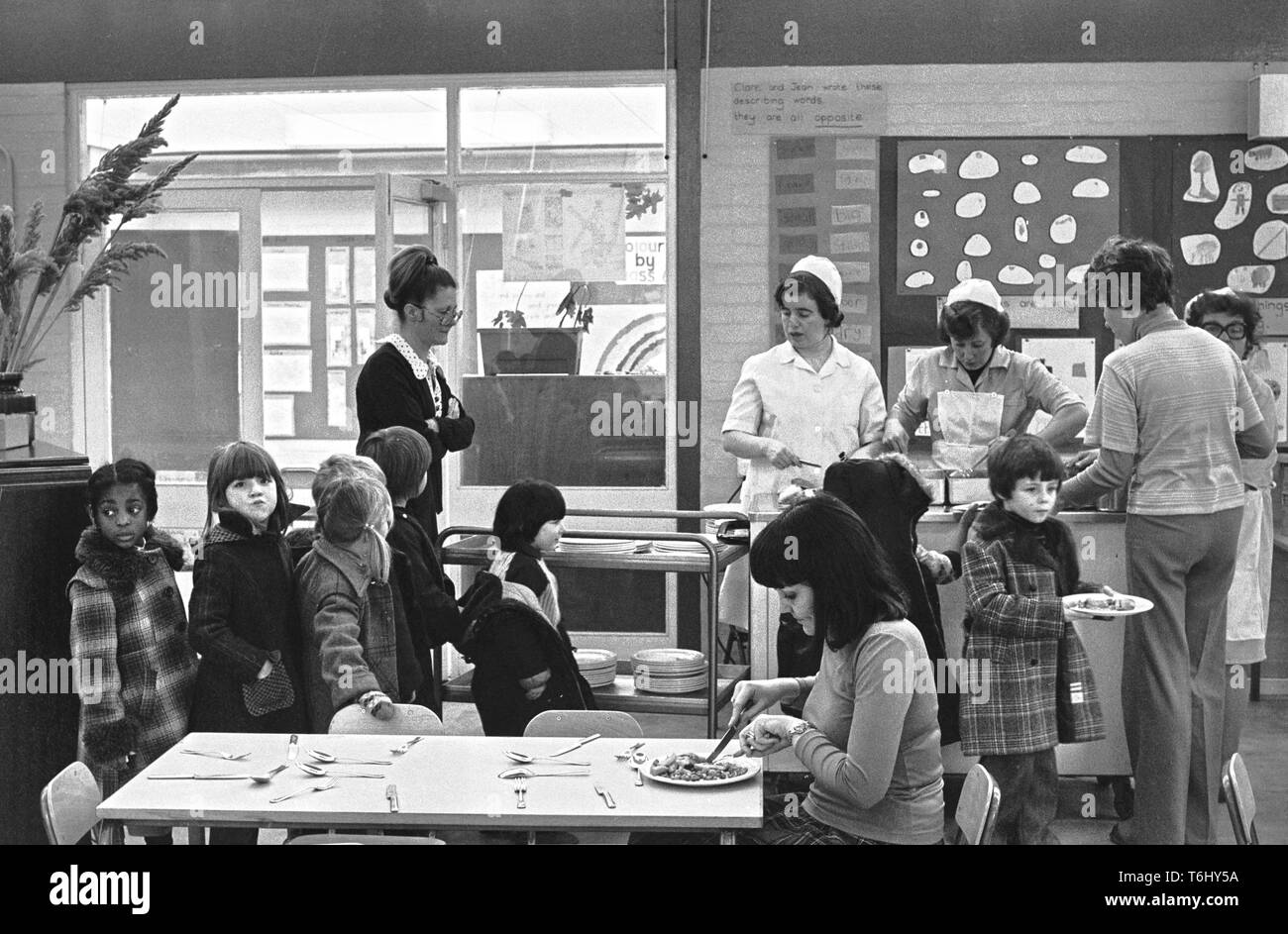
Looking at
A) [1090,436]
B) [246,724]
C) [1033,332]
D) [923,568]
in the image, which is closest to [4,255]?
[246,724]

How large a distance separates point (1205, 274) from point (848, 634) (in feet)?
15.4

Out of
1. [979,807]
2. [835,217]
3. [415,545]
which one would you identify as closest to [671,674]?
[415,545]

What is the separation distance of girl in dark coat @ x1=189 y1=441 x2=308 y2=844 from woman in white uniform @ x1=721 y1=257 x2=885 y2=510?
1813 mm

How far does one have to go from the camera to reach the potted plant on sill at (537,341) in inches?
291

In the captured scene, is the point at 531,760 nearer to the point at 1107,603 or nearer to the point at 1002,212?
the point at 1107,603

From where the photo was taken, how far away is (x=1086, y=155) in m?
7.05

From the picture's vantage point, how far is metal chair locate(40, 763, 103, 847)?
3.01m

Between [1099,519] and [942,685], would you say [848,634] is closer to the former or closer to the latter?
[942,685]

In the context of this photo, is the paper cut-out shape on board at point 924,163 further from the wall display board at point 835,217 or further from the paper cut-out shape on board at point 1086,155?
the paper cut-out shape on board at point 1086,155

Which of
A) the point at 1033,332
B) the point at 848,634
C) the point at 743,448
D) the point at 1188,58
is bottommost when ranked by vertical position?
the point at 848,634

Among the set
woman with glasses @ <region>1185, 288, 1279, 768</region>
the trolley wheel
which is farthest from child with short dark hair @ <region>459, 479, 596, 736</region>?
woman with glasses @ <region>1185, 288, 1279, 768</region>

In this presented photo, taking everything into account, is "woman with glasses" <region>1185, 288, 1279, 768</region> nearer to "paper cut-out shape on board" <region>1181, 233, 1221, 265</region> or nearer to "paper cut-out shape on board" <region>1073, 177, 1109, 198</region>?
"paper cut-out shape on board" <region>1181, 233, 1221, 265</region>

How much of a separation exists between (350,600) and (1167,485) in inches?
94.8
